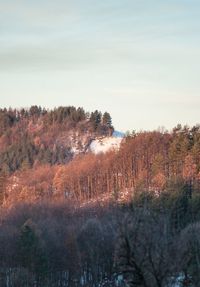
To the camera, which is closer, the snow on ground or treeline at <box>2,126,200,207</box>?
treeline at <box>2,126,200,207</box>

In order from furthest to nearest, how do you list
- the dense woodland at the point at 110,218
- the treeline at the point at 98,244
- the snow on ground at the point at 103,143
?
the snow on ground at the point at 103,143 → the dense woodland at the point at 110,218 → the treeline at the point at 98,244

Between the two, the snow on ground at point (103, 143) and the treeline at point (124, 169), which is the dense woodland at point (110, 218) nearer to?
the treeline at point (124, 169)

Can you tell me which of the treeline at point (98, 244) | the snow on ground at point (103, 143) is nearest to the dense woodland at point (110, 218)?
the treeline at point (98, 244)

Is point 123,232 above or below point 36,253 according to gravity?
above

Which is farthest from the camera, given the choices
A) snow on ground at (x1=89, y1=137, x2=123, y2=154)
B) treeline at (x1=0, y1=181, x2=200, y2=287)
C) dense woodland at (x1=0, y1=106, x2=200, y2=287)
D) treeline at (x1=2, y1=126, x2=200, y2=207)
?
snow on ground at (x1=89, y1=137, x2=123, y2=154)

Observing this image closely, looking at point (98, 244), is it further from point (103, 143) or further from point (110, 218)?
point (103, 143)

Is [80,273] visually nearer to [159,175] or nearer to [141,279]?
[159,175]

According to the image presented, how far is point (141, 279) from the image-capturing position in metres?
14.8

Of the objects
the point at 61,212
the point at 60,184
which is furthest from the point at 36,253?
the point at 60,184

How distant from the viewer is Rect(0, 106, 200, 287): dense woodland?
1552 cm

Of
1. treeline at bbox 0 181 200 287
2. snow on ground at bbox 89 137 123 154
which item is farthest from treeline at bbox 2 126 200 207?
snow on ground at bbox 89 137 123 154

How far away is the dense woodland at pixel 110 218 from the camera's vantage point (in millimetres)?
15516

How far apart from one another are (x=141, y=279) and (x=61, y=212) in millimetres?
93113

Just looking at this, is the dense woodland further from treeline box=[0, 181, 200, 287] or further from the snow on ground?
the snow on ground
